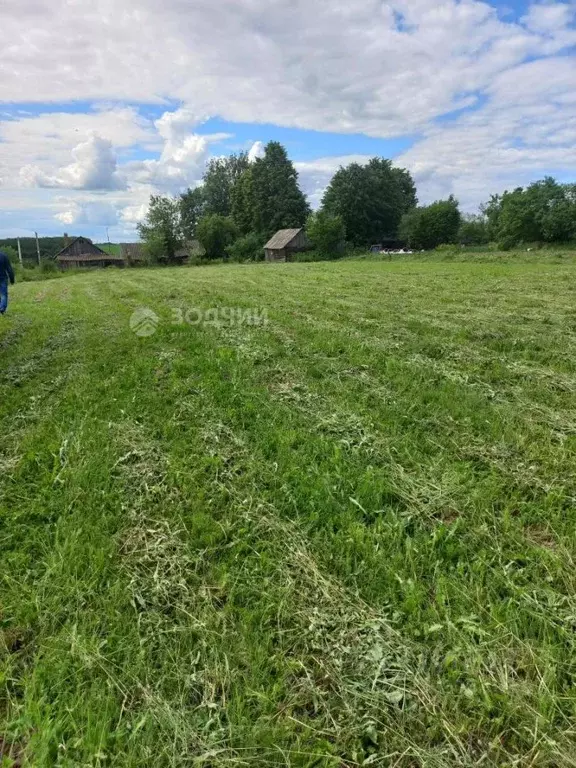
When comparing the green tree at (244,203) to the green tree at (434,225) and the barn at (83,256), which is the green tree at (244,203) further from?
the green tree at (434,225)

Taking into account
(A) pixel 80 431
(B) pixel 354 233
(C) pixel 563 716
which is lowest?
(C) pixel 563 716

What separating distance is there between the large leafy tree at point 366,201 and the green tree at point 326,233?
5708 millimetres

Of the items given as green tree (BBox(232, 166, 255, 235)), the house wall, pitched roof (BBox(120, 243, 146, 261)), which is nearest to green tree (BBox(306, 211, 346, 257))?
green tree (BBox(232, 166, 255, 235))

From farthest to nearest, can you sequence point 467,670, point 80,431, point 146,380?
point 146,380 → point 80,431 → point 467,670

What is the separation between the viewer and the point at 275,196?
190 ft

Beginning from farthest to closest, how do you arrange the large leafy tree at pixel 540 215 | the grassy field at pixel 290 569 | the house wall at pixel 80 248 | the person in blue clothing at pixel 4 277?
the house wall at pixel 80 248
the large leafy tree at pixel 540 215
the person in blue clothing at pixel 4 277
the grassy field at pixel 290 569

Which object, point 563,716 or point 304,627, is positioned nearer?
point 563,716

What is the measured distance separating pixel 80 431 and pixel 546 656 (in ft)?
13.3

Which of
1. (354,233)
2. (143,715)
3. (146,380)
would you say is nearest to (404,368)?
(146,380)

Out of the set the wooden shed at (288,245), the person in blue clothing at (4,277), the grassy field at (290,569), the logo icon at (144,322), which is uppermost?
the wooden shed at (288,245)

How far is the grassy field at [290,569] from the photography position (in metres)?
1.86

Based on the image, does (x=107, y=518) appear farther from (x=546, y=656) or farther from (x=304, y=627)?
(x=546, y=656)

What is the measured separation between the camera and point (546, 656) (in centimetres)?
210

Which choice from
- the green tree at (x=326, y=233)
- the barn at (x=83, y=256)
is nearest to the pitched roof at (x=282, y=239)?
the green tree at (x=326, y=233)
